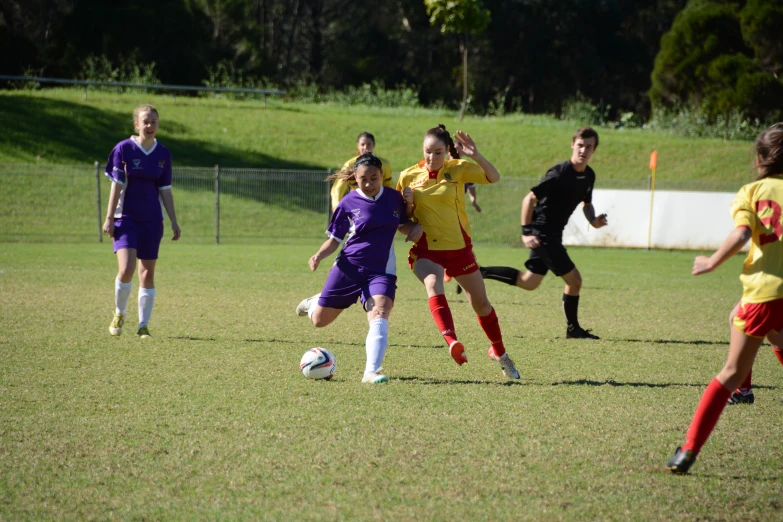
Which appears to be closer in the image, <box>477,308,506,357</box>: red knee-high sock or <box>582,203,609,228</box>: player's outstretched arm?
<box>477,308,506,357</box>: red knee-high sock

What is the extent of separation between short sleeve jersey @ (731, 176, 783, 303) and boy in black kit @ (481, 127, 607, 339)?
12.7 ft

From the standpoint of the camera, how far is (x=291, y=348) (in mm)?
7629

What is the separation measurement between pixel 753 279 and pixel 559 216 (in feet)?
14.3

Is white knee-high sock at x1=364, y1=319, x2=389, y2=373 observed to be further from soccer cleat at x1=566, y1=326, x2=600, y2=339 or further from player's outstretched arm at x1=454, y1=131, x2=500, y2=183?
soccer cleat at x1=566, y1=326, x2=600, y2=339

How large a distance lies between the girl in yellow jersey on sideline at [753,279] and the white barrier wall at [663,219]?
1942 cm

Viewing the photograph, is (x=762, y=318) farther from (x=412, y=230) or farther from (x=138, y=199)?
(x=138, y=199)

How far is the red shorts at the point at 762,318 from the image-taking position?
404cm

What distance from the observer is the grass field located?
373 cm

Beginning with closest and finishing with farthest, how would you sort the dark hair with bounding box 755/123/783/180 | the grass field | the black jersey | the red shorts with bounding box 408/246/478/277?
the grass field < the dark hair with bounding box 755/123/783/180 < the red shorts with bounding box 408/246/478/277 < the black jersey

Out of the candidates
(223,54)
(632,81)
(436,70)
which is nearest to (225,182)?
(223,54)

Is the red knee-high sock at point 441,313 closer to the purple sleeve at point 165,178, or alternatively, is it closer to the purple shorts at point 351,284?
the purple shorts at point 351,284

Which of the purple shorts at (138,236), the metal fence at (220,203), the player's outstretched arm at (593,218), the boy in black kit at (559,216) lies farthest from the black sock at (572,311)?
the metal fence at (220,203)

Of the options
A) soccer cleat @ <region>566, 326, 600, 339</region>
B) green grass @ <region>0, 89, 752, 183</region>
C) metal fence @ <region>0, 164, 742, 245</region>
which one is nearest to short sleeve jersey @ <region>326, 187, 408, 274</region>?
soccer cleat @ <region>566, 326, 600, 339</region>

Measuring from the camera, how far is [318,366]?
6195 millimetres
